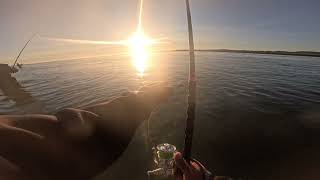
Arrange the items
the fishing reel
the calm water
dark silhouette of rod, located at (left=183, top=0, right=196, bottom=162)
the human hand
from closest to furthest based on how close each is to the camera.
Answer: the human hand < the fishing reel < dark silhouette of rod, located at (left=183, top=0, right=196, bottom=162) < the calm water

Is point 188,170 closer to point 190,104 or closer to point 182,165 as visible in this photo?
point 182,165

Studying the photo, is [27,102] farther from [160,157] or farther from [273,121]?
[160,157]

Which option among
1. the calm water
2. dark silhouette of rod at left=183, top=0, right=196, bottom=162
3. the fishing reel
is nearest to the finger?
the fishing reel

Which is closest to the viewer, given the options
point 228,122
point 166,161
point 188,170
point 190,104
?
point 188,170

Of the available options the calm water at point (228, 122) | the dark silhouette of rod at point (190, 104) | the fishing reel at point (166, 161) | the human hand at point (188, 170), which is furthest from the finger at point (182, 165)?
the calm water at point (228, 122)

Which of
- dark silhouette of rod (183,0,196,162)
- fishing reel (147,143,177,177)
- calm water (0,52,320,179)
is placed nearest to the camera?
fishing reel (147,143,177,177)

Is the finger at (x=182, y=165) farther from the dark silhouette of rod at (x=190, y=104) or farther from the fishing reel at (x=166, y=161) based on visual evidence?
the dark silhouette of rod at (x=190, y=104)

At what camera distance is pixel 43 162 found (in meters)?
2.80

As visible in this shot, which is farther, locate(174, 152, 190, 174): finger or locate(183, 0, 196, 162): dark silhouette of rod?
locate(183, 0, 196, 162): dark silhouette of rod

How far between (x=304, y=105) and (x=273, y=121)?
561 centimetres

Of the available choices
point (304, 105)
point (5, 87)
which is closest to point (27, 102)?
point (5, 87)

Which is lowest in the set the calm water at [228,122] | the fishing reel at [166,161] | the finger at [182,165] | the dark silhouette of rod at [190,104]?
the calm water at [228,122]

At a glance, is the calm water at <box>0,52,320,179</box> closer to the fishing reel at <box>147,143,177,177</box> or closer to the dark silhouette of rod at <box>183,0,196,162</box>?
the dark silhouette of rod at <box>183,0,196,162</box>

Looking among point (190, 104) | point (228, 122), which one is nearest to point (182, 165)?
point (190, 104)
